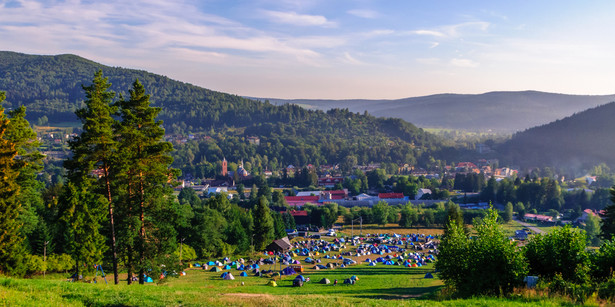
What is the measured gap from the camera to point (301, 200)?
8519 centimetres

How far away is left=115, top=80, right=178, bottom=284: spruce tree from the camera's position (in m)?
16.1

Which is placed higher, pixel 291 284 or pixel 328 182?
pixel 291 284

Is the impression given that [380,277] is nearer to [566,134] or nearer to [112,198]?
[112,198]

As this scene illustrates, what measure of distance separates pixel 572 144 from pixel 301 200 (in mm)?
136370

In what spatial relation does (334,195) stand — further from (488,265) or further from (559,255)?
(559,255)

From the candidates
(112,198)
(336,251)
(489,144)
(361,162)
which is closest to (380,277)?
(336,251)

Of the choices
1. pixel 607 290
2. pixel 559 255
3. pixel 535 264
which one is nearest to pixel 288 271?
pixel 535 264

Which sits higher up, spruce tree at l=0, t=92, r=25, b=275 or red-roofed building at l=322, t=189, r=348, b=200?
spruce tree at l=0, t=92, r=25, b=275

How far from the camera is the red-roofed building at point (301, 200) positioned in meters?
82.6

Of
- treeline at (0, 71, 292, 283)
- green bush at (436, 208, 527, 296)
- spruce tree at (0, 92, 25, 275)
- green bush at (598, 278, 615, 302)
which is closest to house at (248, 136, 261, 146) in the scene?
treeline at (0, 71, 292, 283)

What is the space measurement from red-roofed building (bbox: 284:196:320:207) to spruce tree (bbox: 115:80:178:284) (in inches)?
2550

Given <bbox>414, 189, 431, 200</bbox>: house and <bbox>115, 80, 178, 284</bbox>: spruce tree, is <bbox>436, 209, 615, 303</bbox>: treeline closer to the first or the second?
<bbox>115, 80, 178, 284</bbox>: spruce tree

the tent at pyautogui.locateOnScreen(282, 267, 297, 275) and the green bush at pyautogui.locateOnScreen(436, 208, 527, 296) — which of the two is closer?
the green bush at pyautogui.locateOnScreen(436, 208, 527, 296)

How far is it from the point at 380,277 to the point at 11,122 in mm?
22570
